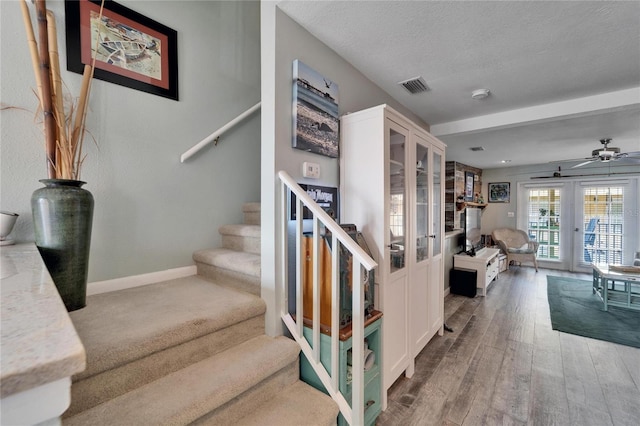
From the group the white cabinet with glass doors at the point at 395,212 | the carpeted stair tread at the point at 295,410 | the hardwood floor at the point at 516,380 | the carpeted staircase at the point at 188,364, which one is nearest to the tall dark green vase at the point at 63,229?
the carpeted staircase at the point at 188,364

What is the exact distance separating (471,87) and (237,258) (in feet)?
8.01

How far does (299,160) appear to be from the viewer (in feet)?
5.58

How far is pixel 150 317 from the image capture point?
133 centimetres

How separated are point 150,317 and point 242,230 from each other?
847mm

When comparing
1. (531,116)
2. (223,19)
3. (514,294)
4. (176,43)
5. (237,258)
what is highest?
(223,19)

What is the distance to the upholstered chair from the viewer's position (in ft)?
19.8

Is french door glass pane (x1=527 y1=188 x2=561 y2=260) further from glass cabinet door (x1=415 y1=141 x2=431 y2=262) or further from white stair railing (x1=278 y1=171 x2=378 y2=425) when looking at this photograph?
white stair railing (x1=278 y1=171 x2=378 y2=425)

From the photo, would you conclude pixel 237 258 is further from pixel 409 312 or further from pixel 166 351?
pixel 409 312

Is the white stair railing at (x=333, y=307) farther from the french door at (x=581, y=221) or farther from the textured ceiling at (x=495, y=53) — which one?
the french door at (x=581, y=221)

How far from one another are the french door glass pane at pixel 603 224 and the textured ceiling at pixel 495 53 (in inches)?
138

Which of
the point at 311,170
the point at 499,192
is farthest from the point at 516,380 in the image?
the point at 499,192

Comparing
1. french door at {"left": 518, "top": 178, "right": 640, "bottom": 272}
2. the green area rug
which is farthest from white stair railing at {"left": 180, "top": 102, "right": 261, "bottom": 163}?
Result: french door at {"left": 518, "top": 178, "right": 640, "bottom": 272}

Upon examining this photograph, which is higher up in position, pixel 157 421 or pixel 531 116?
pixel 531 116

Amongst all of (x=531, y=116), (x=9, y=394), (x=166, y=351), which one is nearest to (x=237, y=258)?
(x=166, y=351)
